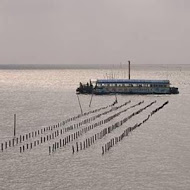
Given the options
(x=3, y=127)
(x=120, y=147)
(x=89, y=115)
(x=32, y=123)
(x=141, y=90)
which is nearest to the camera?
(x=120, y=147)

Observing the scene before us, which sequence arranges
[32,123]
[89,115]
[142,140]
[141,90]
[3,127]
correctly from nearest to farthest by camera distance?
[142,140] → [3,127] → [32,123] → [89,115] → [141,90]

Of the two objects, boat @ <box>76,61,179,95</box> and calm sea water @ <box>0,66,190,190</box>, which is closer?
calm sea water @ <box>0,66,190,190</box>

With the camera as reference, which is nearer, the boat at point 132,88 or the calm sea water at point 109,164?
the calm sea water at point 109,164

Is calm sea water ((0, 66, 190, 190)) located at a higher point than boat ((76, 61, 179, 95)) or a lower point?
lower

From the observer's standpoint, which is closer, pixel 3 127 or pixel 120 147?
pixel 120 147

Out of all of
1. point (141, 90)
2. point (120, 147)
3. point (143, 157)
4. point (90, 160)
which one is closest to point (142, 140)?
point (120, 147)

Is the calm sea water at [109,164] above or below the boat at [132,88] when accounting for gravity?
below

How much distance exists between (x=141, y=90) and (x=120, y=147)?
320 feet

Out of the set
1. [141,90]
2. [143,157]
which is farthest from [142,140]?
[141,90]

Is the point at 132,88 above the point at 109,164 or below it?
above

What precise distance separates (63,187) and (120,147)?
2156 centimetres

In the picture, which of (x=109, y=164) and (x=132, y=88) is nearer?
(x=109, y=164)

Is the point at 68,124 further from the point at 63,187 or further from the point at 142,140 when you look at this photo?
the point at 63,187

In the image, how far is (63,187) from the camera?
49438 millimetres
